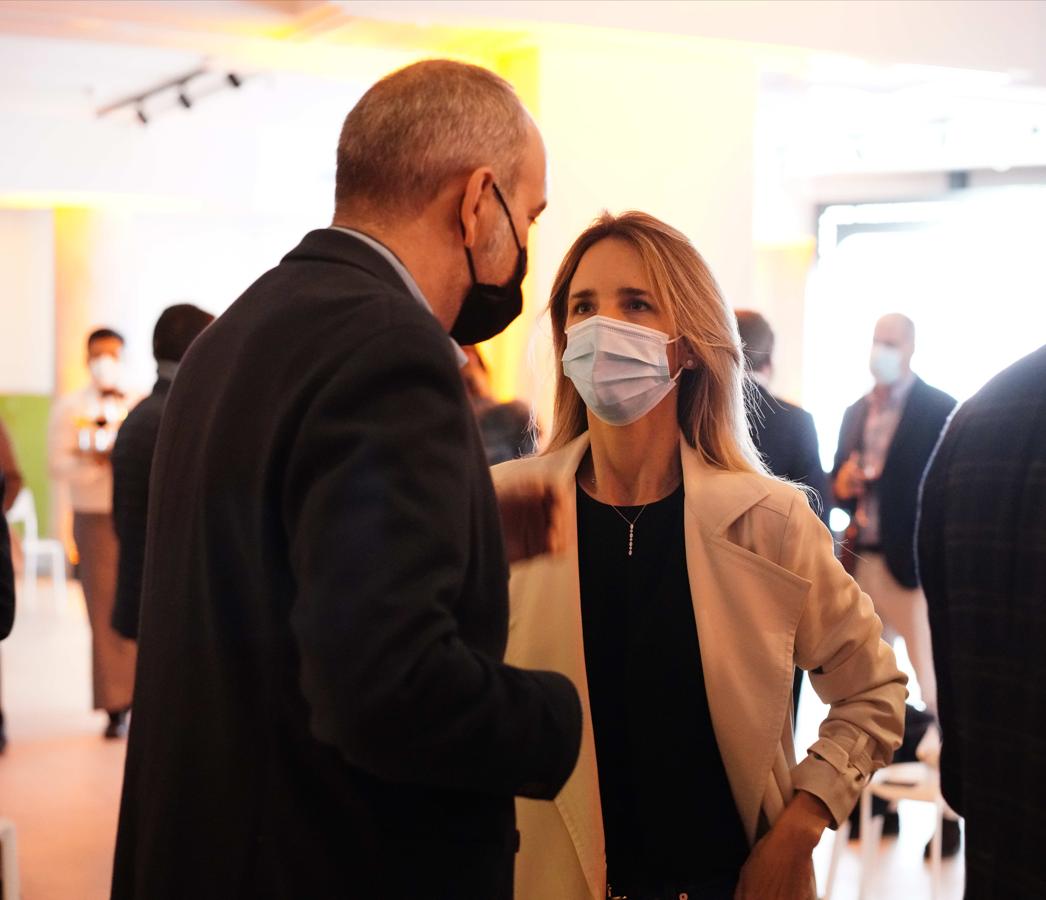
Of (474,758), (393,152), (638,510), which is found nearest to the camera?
(474,758)

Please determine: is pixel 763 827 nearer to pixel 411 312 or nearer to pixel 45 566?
pixel 411 312

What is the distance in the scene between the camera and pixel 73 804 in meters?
5.43

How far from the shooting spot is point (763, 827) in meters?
1.96

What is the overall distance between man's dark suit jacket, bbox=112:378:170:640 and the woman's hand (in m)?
2.80

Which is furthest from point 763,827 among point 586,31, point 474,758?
point 586,31

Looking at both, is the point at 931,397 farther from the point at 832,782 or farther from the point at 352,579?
the point at 352,579

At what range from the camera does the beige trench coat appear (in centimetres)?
193

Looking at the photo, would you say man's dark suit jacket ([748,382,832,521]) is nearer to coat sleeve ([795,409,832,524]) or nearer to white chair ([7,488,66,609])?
coat sleeve ([795,409,832,524])

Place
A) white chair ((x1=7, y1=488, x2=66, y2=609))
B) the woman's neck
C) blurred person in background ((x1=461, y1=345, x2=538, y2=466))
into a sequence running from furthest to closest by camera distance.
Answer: white chair ((x1=7, y1=488, x2=66, y2=609))
blurred person in background ((x1=461, y1=345, x2=538, y2=466))
the woman's neck

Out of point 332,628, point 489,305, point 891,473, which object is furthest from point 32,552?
point 332,628

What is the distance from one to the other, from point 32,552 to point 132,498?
26.8 feet

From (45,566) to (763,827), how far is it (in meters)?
11.9

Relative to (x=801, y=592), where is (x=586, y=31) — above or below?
above

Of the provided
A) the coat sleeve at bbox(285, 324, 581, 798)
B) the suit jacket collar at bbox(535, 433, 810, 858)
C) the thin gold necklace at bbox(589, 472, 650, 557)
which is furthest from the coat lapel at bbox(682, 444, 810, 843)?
the coat sleeve at bbox(285, 324, 581, 798)
